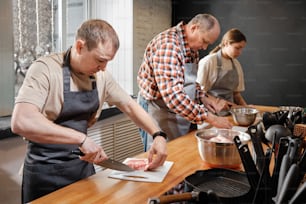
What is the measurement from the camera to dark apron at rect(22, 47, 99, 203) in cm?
145

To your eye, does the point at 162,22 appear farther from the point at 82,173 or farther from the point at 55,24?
the point at 82,173

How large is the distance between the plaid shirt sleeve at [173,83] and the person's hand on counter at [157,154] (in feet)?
1.43

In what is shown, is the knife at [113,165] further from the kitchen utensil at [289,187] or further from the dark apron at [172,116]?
the dark apron at [172,116]

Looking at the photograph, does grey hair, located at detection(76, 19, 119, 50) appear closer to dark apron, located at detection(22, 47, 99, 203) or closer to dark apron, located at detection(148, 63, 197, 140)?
dark apron, located at detection(22, 47, 99, 203)

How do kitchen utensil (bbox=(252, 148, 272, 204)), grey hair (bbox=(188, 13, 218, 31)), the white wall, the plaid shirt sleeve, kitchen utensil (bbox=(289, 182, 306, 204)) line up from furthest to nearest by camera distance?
the white wall < grey hair (bbox=(188, 13, 218, 31)) < the plaid shirt sleeve < kitchen utensil (bbox=(252, 148, 272, 204)) < kitchen utensil (bbox=(289, 182, 306, 204))

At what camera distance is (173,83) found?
1950 mm

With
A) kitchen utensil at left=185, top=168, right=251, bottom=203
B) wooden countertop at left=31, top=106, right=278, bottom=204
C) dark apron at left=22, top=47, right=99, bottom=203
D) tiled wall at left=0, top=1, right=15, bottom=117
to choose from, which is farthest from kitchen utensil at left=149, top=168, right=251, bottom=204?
tiled wall at left=0, top=1, right=15, bottom=117

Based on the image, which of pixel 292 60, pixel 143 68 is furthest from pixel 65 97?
pixel 292 60

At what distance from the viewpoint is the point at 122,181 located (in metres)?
1.28

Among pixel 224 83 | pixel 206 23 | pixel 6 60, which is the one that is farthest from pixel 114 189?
pixel 224 83

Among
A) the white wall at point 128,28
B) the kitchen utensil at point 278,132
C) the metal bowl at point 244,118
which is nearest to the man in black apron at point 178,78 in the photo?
the metal bowl at point 244,118

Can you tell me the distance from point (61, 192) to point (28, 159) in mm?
410

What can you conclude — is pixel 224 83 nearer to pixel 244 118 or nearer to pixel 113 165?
pixel 244 118

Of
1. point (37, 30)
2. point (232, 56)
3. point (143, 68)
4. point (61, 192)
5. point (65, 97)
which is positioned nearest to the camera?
point (61, 192)
